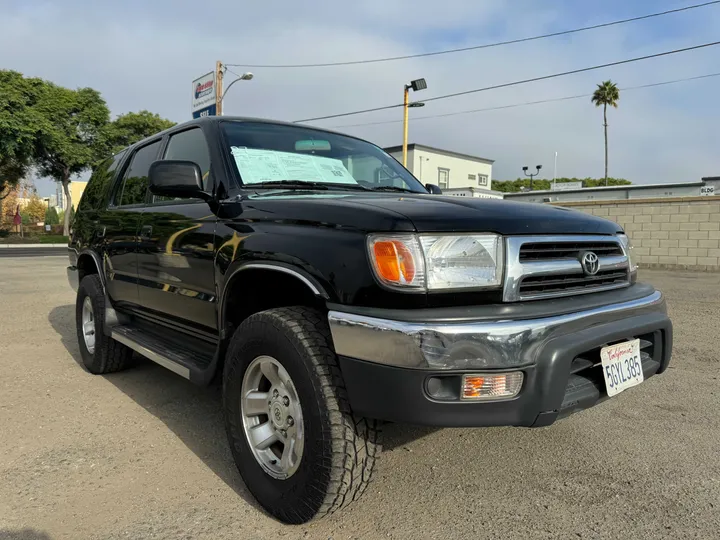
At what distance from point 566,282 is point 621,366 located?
43 cm

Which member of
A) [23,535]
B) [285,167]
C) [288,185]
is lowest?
[23,535]

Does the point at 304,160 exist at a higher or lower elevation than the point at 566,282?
higher

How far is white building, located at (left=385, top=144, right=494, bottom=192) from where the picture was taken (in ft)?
117

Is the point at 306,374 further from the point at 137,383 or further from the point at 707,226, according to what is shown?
the point at 707,226

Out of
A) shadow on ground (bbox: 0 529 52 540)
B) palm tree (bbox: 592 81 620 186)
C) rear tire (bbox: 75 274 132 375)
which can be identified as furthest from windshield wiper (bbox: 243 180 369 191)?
palm tree (bbox: 592 81 620 186)

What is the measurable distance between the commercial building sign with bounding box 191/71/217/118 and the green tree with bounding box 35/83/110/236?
1119cm

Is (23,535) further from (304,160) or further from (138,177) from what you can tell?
(138,177)

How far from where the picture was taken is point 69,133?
30516 mm

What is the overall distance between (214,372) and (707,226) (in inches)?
527

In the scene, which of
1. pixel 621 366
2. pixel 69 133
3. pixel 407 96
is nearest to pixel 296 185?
pixel 621 366

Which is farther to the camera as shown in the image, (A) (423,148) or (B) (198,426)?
(A) (423,148)

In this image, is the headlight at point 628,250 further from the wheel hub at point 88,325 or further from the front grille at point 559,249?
the wheel hub at point 88,325

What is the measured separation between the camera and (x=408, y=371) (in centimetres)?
179

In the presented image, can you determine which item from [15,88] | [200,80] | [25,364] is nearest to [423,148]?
[200,80]
